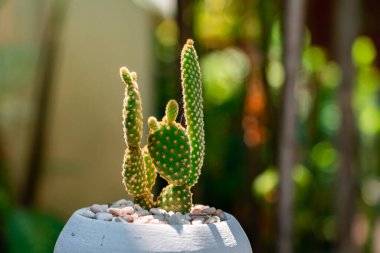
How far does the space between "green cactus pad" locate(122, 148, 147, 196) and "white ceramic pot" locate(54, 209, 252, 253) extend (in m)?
0.20

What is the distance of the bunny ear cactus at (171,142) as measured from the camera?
2059 millimetres

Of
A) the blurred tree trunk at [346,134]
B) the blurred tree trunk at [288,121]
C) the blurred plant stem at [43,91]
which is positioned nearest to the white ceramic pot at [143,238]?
the blurred tree trunk at [288,121]

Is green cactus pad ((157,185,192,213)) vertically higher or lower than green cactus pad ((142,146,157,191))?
lower

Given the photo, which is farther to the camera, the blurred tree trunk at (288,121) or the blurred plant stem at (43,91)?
the blurred plant stem at (43,91)

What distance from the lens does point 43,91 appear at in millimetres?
5074

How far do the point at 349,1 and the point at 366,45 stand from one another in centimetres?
389

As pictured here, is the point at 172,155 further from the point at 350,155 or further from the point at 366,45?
the point at 366,45

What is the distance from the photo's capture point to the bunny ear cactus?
6.75 feet

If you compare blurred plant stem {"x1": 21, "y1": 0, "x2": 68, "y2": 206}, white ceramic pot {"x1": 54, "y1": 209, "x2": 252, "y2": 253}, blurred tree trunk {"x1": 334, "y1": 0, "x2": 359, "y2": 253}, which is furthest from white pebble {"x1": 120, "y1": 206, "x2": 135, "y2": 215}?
blurred plant stem {"x1": 21, "y1": 0, "x2": 68, "y2": 206}

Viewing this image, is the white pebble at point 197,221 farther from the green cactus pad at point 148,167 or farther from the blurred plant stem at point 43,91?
the blurred plant stem at point 43,91

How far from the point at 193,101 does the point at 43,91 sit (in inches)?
123

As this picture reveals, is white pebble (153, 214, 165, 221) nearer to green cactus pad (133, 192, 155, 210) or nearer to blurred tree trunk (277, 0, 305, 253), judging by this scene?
green cactus pad (133, 192, 155, 210)

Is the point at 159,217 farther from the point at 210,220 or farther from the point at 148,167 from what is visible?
the point at 148,167

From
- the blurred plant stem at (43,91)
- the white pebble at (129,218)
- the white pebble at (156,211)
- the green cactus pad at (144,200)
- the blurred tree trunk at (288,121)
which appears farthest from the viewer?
the blurred plant stem at (43,91)
